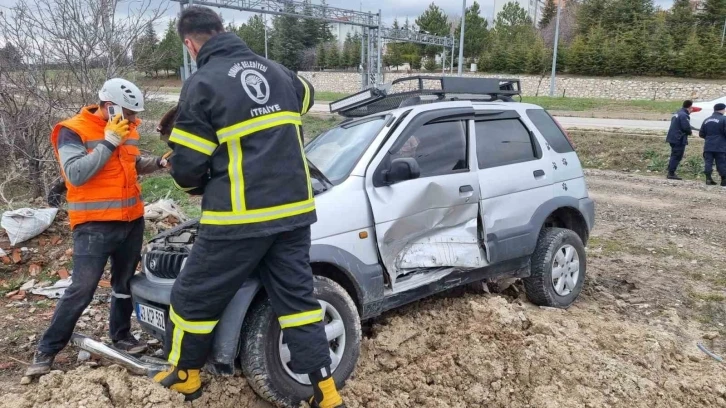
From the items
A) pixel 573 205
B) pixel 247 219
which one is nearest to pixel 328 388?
pixel 247 219

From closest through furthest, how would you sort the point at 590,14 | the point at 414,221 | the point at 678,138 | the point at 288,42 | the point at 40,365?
the point at 40,365 → the point at 414,221 → the point at 678,138 → the point at 590,14 → the point at 288,42

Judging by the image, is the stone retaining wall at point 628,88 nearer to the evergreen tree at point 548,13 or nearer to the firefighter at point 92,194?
the evergreen tree at point 548,13

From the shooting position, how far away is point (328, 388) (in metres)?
2.94

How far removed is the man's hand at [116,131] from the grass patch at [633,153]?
1211 centimetres

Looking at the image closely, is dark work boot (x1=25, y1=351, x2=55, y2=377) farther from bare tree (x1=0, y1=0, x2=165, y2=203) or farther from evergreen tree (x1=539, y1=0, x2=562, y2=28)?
evergreen tree (x1=539, y1=0, x2=562, y2=28)

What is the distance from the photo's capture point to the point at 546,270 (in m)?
4.68

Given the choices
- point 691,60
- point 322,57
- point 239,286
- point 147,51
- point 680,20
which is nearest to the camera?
point 239,286

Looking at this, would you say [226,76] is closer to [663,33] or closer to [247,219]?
[247,219]

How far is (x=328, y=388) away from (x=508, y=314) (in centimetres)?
176

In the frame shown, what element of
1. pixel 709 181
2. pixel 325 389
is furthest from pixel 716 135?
pixel 325 389

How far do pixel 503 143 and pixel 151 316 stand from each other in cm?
→ 300

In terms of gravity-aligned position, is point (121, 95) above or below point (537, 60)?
below

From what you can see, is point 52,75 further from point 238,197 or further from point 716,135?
point 716,135

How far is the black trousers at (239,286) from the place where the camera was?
8.95 ft
